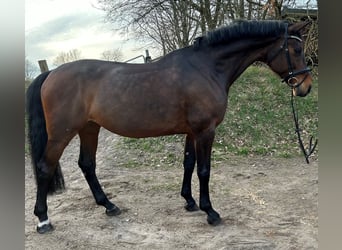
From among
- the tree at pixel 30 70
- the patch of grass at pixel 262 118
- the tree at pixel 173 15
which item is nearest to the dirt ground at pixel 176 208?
the patch of grass at pixel 262 118

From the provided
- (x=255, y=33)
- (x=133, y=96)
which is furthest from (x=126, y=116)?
(x=255, y=33)

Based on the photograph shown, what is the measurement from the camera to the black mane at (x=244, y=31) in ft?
6.90

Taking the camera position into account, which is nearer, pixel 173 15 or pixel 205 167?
pixel 205 167

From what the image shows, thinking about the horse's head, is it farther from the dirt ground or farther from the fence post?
the fence post

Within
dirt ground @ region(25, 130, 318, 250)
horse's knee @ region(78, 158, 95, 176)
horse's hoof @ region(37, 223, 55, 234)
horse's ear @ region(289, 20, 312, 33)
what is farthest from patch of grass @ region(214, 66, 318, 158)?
horse's hoof @ region(37, 223, 55, 234)

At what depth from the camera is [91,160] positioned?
239cm

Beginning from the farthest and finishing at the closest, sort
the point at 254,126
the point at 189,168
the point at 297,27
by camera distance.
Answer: the point at 254,126 < the point at 189,168 < the point at 297,27

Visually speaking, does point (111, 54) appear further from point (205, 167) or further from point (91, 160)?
point (205, 167)

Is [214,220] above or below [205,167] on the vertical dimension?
below

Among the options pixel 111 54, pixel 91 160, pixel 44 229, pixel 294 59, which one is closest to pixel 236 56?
pixel 294 59

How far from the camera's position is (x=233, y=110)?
3.13 m

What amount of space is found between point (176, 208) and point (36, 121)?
1139 mm

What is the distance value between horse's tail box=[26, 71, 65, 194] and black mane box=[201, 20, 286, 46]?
112cm

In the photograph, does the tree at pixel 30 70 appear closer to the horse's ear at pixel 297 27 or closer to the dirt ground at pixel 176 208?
the dirt ground at pixel 176 208
